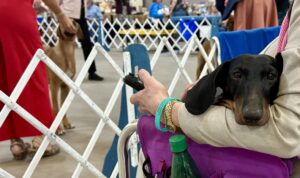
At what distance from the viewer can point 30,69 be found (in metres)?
1.73

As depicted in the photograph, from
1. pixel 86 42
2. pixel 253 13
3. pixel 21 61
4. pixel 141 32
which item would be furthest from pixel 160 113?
pixel 141 32

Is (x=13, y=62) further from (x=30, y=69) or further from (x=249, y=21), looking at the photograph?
(x=249, y=21)

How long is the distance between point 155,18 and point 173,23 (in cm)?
71

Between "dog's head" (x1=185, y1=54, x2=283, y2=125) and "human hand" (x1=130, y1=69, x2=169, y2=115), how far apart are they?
4.2 inches

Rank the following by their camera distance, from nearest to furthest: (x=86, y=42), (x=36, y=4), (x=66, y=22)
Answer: (x=36, y=4) < (x=66, y=22) < (x=86, y=42)

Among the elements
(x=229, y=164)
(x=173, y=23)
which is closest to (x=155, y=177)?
(x=229, y=164)

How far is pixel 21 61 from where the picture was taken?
216 cm

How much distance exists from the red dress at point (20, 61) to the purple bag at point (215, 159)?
1.42 m

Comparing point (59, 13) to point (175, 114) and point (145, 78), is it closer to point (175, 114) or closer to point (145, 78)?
point (145, 78)

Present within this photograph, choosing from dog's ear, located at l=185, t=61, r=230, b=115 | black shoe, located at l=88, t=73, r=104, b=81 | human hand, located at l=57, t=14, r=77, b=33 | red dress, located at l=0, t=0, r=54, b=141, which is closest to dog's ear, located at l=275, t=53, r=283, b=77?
dog's ear, located at l=185, t=61, r=230, b=115

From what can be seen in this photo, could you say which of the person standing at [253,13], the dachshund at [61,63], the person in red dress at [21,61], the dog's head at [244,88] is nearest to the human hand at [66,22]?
the person in red dress at [21,61]

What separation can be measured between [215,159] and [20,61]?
5.36ft

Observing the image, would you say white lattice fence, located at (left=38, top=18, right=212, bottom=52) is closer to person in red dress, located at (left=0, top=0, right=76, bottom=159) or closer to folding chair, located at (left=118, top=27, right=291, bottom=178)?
person in red dress, located at (left=0, top=0, right=76, bottom=159)

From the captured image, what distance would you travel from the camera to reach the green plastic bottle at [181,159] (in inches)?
30.7
